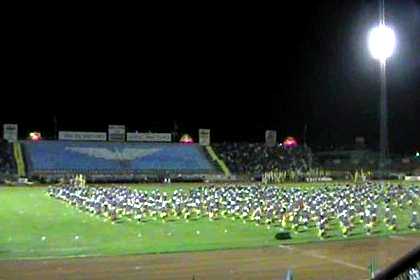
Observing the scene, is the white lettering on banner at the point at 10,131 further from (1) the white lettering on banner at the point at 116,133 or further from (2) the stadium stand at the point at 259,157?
(2) the stadium stand at the point at 259,157

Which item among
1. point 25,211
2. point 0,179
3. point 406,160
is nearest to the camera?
point 25,211

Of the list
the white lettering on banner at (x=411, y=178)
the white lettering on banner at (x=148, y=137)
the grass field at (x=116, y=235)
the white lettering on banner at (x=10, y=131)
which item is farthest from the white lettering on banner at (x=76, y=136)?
the grass field at (x=116, y=235)

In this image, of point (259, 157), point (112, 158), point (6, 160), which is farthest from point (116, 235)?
point (259, 157)

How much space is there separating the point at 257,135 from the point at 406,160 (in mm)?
20525

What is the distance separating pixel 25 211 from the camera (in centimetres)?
3066

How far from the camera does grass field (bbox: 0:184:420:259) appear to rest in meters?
19.2

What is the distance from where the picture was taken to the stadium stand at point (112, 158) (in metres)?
63.3

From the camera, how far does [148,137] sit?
72.4m

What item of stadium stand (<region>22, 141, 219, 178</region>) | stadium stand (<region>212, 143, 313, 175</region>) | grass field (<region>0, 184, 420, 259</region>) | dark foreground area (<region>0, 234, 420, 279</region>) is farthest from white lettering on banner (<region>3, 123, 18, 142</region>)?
dark foreground area (<region>0, 234, 420, 279</region>)

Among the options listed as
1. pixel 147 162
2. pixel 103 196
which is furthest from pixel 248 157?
pixel 103 196

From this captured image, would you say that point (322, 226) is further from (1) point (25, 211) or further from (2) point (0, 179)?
(2) point (0, 179)

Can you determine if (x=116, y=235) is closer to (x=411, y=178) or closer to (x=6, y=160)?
(x=6, y=160)

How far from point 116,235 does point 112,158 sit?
1781 inches

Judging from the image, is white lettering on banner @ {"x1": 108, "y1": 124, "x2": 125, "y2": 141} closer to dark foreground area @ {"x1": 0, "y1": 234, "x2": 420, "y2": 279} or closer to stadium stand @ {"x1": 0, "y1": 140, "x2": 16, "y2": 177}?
stadium stand @ {"x1": 0, "y1": 140, "x2": 16, "y2": 177}
